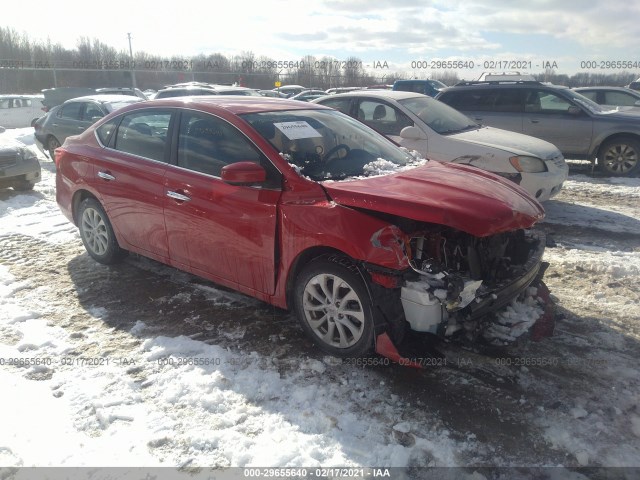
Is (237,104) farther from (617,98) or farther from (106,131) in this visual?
(617,98)

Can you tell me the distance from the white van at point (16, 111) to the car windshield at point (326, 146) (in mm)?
22538

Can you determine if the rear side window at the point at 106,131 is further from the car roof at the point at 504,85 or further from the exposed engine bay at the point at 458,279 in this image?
the car roof at the point at 504,85

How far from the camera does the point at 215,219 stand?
12.9ft

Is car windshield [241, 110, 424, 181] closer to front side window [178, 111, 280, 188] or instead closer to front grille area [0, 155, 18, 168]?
front side window [178, 111, 280, 188]

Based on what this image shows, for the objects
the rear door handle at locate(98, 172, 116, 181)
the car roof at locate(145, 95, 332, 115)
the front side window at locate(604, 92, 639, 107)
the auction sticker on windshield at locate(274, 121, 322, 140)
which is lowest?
the rear door handle at locate(98, 172, 116, 181)

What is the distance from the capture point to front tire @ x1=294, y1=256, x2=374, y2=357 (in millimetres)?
3287

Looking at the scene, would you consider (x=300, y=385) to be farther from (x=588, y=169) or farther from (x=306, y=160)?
(x=588, y=169)

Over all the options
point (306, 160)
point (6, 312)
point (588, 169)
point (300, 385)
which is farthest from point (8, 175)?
point (588, 169)

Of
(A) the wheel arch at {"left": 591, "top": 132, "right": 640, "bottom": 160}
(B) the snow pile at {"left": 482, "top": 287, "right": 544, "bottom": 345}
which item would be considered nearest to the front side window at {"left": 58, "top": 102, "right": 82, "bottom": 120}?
(B) the snow pile at {"left": 482, "top": 287, "right": 544, "bottom": 345}

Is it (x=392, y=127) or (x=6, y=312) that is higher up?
(x=392, y=127)

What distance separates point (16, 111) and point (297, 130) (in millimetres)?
23877

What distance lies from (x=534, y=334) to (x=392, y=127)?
4497 mm

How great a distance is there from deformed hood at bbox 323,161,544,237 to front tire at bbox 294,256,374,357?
469 millimetres

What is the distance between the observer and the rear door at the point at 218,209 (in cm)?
369
